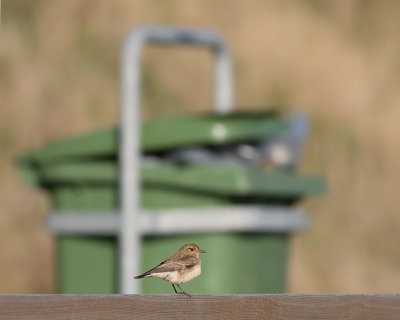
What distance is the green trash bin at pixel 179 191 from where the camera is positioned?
15.2 feet

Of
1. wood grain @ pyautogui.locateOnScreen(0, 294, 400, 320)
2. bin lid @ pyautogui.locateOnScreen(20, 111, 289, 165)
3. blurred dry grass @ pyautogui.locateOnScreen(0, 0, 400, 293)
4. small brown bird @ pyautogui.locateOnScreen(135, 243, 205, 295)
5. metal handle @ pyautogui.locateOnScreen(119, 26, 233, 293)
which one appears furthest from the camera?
blurred dry grass @ pyautogui.locateOnScreen(0, 0, 400, 293)

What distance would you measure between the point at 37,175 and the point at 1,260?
6.83 feet

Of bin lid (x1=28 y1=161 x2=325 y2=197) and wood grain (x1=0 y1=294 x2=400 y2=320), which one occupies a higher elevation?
wood grain (x1=0 y1=294 x2=400 y2=320)

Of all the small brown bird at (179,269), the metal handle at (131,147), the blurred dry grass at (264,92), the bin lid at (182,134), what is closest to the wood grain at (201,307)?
the small brown bird at (179,269)

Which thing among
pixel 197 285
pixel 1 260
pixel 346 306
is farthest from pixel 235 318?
pixel 1 260

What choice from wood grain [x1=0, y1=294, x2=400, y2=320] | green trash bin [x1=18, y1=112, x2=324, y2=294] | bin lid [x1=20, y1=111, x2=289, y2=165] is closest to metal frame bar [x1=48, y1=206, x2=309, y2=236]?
green trash bin [x1=18, y1=112, x2=324, y2=294]

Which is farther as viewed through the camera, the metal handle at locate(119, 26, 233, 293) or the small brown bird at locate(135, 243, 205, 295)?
the metal handle at locate(119, 26, 233, 293)

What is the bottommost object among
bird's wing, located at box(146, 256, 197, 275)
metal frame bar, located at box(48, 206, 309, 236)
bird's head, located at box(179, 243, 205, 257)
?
metal frame bar, located at box(48, 206, 309, 236)

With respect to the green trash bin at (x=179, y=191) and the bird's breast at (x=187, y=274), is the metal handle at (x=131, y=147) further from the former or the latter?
the bird's breast at (x=187, y=274)

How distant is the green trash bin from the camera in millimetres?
4621

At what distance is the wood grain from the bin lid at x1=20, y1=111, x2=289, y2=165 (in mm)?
2543

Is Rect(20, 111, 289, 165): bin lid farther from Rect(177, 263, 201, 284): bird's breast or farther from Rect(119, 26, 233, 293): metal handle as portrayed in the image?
Rect(177, 263, 201, 284): bird's breast

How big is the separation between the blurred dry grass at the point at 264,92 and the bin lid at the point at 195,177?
2319 mm

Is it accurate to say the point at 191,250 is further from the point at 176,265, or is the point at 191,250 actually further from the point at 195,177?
the point at 195,177
